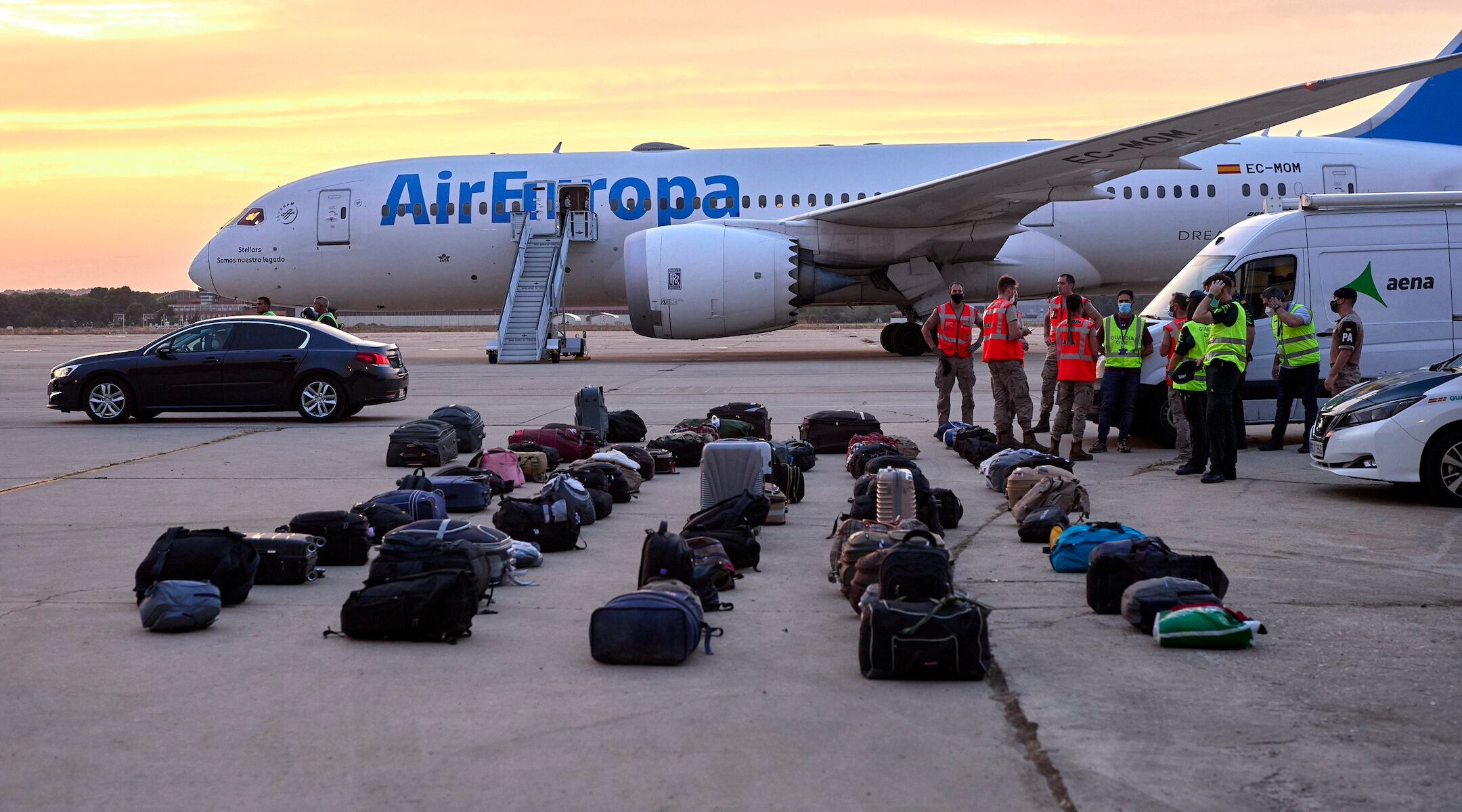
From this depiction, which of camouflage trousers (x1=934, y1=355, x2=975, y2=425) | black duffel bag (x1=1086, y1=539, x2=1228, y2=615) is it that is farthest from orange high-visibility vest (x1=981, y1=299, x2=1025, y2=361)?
black duffel bag (x1=1086, y1=539, x2=1228, y2=615)

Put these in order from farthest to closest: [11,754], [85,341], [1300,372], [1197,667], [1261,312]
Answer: [85,341]
[1261,312]
[1300,372]
[1197,667]
[11,754]

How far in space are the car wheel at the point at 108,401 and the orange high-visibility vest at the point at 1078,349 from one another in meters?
10.9

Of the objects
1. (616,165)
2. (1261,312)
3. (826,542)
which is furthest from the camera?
(616,165)

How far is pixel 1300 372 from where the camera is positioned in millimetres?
11969

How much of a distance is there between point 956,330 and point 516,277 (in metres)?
14.2

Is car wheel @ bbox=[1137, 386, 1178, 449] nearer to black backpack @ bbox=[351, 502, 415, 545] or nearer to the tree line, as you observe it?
black backpack @ bbox=[351, 502, 415, 545]

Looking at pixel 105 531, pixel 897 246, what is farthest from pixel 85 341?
pixel 105 531

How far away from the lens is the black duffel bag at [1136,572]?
616 centimetres

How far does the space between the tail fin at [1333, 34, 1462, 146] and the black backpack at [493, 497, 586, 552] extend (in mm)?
24512

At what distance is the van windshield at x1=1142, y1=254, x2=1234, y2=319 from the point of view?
13273mm

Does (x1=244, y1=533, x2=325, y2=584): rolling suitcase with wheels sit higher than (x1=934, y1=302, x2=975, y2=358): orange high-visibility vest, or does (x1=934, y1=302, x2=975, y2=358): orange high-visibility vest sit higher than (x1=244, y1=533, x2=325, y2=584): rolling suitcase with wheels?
(x1=934, y1=302, x2=975, y2=358): orange high-visibility vest

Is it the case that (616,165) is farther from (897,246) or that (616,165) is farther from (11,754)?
(11,754)

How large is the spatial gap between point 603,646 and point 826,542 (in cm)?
300

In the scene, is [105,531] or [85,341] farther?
[85,341]
